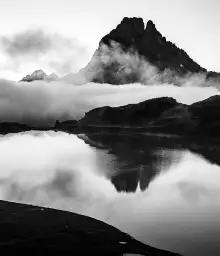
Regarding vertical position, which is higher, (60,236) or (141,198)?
(60,236)

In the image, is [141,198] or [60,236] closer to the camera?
[60,236]

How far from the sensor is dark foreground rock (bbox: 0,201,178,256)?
24.7m

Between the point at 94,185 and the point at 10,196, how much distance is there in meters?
15.1

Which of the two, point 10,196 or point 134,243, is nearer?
point 134,243

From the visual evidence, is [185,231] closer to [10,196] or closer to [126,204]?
[126,204]

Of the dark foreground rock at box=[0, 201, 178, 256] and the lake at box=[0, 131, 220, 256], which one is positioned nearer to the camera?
the dark foreground rock at box=[0, 201, 178, 256]

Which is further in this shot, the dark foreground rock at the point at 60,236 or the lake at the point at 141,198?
the lake at the point at 141,198

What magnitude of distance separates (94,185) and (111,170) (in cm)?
1908

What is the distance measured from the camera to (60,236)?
27359mm

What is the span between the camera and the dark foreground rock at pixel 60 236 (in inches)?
972

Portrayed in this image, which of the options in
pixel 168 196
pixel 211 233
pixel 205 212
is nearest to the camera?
pixel 211 233

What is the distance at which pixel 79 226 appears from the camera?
30.5 m

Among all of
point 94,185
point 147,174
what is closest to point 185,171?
point 147,174

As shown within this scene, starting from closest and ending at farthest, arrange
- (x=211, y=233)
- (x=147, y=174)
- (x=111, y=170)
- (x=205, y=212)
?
(x=211, y=233) → (x=205, y=212) → (x=147, y=174) → (x=111, y=170)
